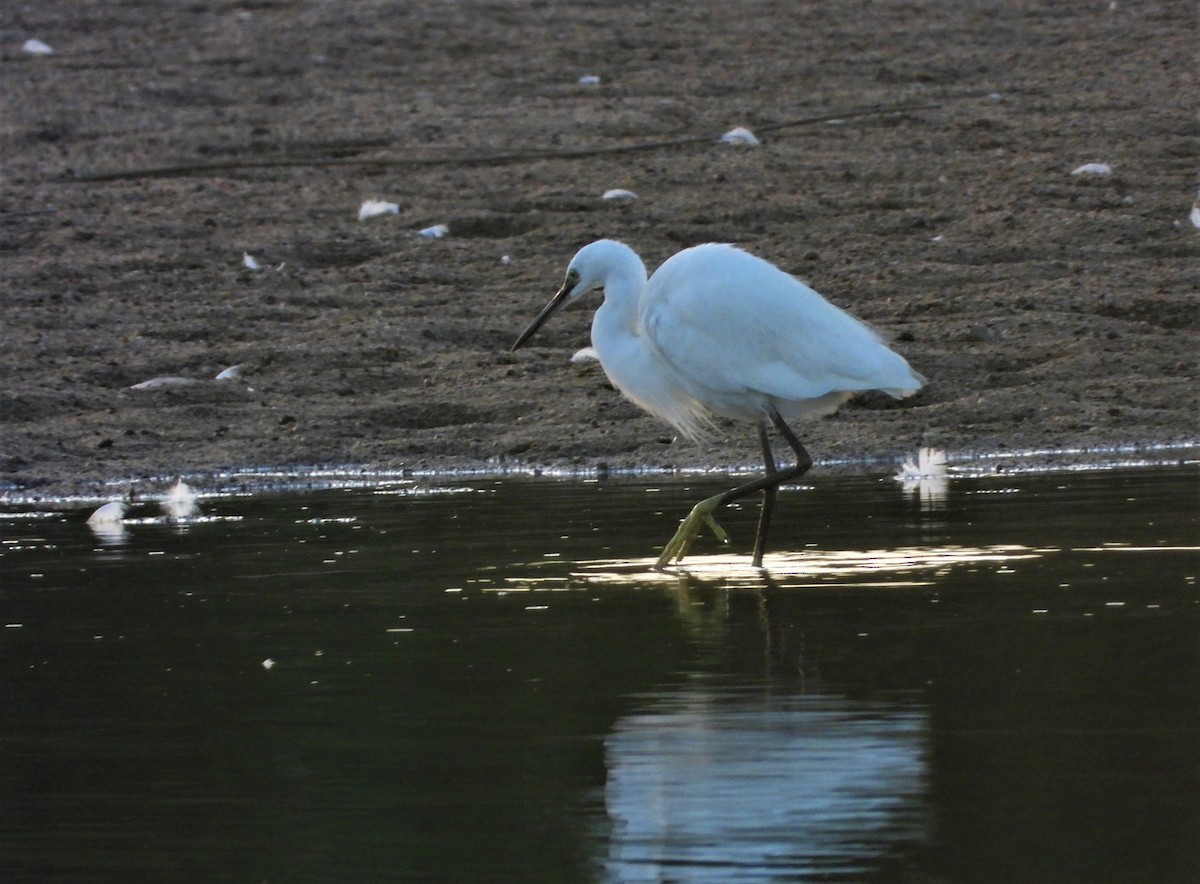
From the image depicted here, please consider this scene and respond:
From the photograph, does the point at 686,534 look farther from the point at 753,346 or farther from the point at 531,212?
the point at 531,212

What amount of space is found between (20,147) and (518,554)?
35.4 feet

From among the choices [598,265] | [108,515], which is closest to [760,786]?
[598,265]

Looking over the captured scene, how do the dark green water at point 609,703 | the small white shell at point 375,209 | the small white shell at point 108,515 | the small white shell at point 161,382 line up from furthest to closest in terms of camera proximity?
1. the small white shell at point 375,209
2. the small white shell at point 161,382
3. the small white shell at point 108,515
4. the dark green water at point 609,703

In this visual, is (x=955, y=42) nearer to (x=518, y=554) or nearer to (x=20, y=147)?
(x=20, y=147)

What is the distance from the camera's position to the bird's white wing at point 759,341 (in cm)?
679

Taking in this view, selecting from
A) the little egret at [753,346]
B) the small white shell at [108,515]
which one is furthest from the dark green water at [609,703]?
the small white shell at [108,515]

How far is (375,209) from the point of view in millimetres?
14344

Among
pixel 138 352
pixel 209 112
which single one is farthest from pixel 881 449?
pixel 209 112

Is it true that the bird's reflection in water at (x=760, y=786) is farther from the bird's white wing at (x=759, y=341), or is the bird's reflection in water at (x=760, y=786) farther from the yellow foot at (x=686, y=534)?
the bird's white wing at (x=759, y=341)

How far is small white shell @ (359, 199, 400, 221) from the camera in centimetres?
1430

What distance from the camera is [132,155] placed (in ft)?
51.3

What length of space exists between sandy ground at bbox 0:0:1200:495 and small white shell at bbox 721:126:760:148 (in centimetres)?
14

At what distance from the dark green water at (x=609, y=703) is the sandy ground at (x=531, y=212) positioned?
293 cm

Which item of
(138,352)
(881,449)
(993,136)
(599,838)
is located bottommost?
(599,838)
